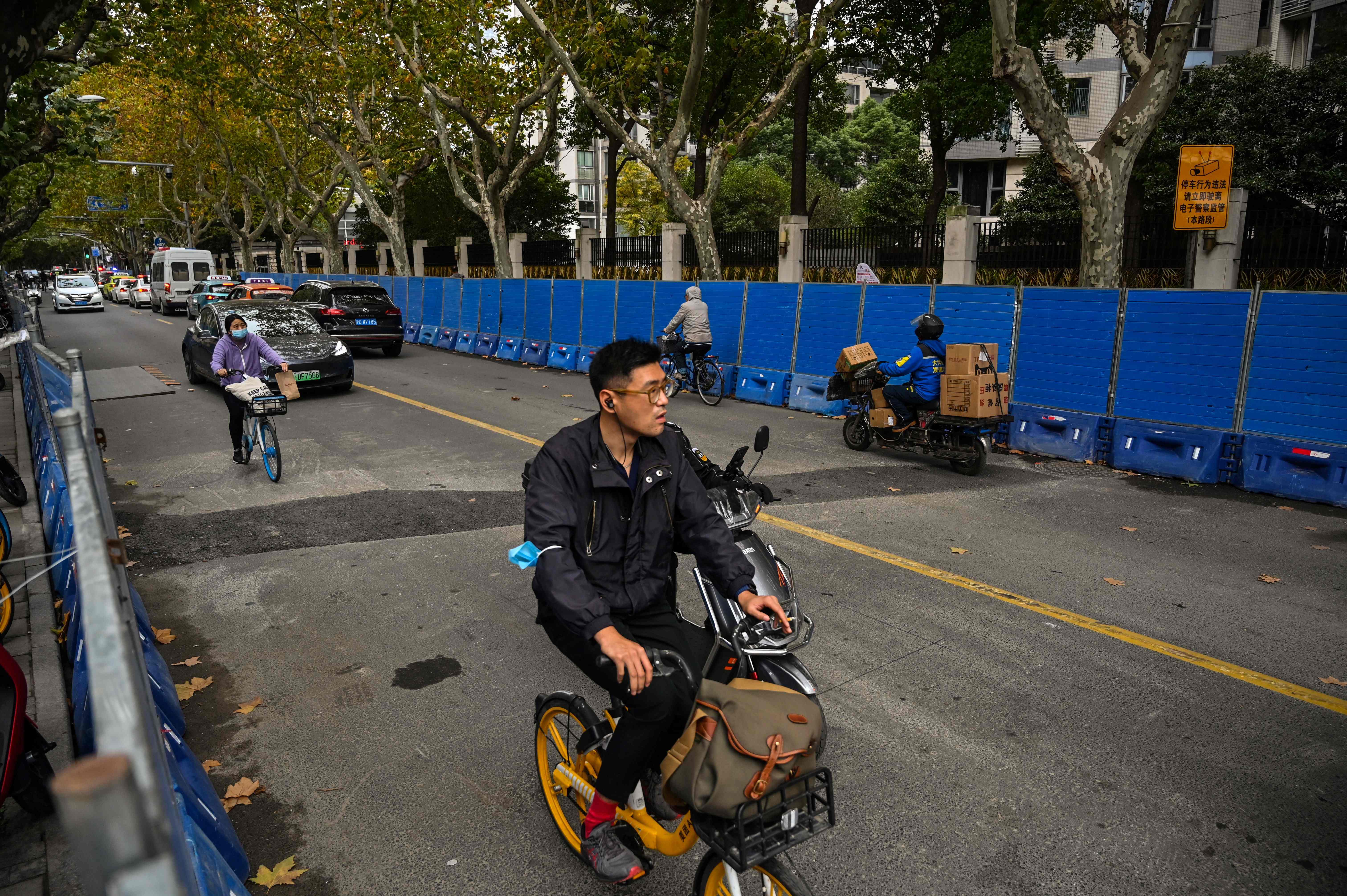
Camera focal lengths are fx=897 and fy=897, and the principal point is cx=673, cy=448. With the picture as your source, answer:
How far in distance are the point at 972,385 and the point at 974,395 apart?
126 mm

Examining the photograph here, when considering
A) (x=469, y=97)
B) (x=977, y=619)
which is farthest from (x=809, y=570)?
(x=469, y=97)

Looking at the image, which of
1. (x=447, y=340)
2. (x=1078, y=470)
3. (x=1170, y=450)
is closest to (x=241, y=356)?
(x=1078, y=470)

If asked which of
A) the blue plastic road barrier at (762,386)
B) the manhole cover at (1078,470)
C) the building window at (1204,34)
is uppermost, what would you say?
the building window at (1204,34)

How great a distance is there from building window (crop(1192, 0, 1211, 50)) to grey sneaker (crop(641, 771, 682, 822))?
37.1m

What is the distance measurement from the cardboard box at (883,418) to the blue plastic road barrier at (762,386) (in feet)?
13.0

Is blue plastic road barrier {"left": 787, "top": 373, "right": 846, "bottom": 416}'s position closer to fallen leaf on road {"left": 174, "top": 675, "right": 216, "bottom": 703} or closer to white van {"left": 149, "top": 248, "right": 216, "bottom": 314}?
fallen leaf on road {"left": 174, "top": 675, "right": 216, "bottom": 703}

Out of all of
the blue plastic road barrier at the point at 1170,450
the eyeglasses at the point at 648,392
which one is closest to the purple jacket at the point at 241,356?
the eyeglasses at the point at 648,392

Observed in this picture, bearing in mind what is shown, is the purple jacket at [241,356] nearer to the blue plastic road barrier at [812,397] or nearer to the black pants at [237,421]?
the black pants at [237,421]

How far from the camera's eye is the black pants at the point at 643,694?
8.81 feet

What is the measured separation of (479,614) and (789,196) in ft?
155

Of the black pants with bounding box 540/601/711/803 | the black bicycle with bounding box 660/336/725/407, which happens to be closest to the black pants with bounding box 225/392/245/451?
the black bicycle with bounding box 660/336/725/407

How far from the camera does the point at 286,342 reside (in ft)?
48.5

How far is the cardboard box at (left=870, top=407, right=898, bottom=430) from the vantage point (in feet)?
34.2

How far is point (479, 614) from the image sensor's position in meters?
5.75
